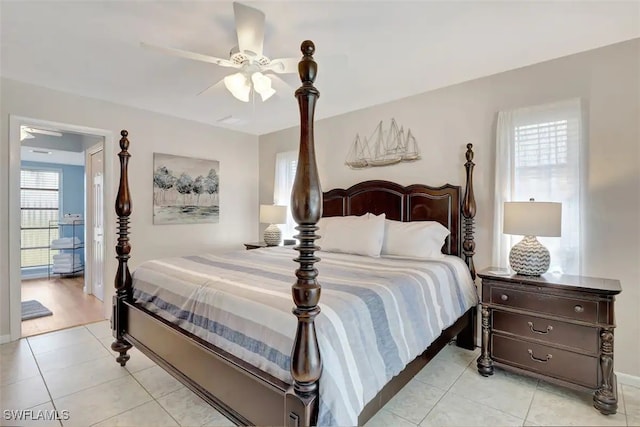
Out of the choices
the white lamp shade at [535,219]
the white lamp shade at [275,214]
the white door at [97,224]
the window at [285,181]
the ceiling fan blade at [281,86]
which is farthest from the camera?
the window at [285,181]

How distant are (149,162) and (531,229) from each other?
13.9 ft

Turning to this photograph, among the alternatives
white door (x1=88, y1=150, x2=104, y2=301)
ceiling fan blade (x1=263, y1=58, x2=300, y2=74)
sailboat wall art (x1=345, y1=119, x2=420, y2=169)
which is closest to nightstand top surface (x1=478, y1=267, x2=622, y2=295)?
sailboat wall art (x1=345, y1=119, x2=420, y2=169)

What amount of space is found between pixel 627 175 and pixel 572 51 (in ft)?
3.52

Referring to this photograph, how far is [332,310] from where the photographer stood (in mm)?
1474

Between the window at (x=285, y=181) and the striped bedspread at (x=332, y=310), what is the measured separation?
7.10 feet

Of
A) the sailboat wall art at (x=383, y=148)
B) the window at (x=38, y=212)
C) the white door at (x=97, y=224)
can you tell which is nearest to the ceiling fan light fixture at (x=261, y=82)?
the sailboat wall art at (x=383, y=148)

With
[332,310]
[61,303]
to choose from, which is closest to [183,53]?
[332,310]

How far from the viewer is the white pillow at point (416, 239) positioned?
2895 millimetres

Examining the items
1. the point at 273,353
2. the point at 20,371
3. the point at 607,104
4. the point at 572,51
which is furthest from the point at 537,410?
the point at 20,371

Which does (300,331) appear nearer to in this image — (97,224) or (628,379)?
(628,379)

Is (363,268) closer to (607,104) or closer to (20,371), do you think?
(607,104)

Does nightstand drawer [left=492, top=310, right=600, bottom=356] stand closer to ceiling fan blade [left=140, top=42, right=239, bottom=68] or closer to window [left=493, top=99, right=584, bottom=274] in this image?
window [left=493, top=99, right=584, bottom=274]

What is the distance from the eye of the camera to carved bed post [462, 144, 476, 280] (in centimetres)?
298

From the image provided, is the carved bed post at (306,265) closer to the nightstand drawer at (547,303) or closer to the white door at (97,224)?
the nightstand drawer at (547,303)
